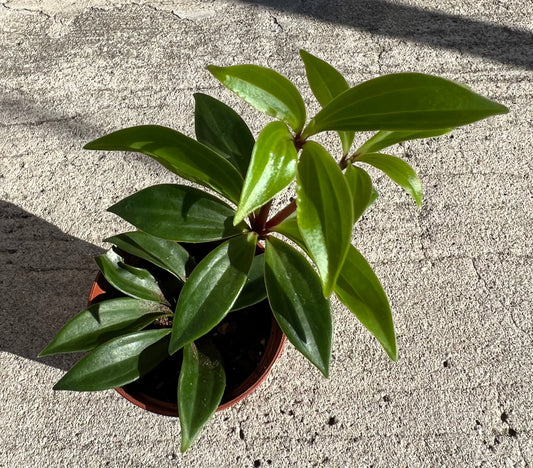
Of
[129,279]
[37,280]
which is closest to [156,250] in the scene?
[129,279]

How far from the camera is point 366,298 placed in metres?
0.88


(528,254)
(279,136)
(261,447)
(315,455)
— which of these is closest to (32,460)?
(261,447)

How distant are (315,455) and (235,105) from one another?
0.99 meters

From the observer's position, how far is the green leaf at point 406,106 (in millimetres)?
711

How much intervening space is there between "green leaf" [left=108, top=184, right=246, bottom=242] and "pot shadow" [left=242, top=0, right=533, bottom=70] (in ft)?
3.89

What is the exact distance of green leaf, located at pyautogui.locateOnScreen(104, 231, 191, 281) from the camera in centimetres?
105

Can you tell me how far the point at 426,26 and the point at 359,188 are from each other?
1.23 metres

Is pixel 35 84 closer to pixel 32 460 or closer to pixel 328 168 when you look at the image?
pixel 32 460

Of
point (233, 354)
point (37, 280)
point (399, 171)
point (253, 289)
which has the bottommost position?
point (37, 280)

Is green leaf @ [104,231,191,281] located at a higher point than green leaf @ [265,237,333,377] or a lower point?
lower

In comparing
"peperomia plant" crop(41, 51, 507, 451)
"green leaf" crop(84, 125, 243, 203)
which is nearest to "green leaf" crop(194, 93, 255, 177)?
"peperomia plant" crop(41, 51, 507, 451)

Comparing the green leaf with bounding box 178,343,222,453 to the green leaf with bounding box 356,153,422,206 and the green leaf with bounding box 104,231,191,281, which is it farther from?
the green leaf with bounding box 356,153,422,206

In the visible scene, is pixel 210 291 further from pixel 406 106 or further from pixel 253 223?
pixel 406 106

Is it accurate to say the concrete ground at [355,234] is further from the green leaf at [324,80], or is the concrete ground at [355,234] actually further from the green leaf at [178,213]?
the green leaf at [324,80]
